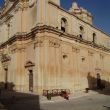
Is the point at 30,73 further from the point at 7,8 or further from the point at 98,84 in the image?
the point at 98,84

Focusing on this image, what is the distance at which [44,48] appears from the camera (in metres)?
22.4

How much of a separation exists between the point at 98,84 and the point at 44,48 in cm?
1301

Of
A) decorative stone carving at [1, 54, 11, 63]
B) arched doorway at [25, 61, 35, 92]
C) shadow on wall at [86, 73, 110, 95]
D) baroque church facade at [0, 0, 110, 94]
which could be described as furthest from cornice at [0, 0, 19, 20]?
shadow on wall at [86, 73, 110, 95]

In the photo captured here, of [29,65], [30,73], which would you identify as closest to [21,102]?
[30,73]

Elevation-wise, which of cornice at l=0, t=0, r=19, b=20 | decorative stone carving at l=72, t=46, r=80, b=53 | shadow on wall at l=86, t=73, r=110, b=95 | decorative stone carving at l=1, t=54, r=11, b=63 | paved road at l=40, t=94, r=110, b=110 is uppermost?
cornice at l=0, t=0, r=19, b=20

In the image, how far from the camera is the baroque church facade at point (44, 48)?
73.9ft

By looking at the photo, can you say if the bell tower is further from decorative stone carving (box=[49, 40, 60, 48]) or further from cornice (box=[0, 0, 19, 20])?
cornice (box=[0, 0, 19, 20])

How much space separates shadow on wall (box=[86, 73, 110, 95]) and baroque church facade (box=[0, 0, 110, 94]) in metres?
0.31

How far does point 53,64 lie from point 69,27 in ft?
21.5

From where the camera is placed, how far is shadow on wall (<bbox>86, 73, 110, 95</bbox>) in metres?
29.4

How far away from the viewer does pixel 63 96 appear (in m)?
20.7

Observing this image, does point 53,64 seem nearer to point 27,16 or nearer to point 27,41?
point 27,41

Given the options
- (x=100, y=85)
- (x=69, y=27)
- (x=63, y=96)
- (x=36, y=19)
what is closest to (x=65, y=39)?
(x=69, y=27)

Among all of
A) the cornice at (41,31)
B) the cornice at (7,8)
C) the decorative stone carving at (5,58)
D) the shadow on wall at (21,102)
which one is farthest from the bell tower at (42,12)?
the shadow on wall at (21,102)
